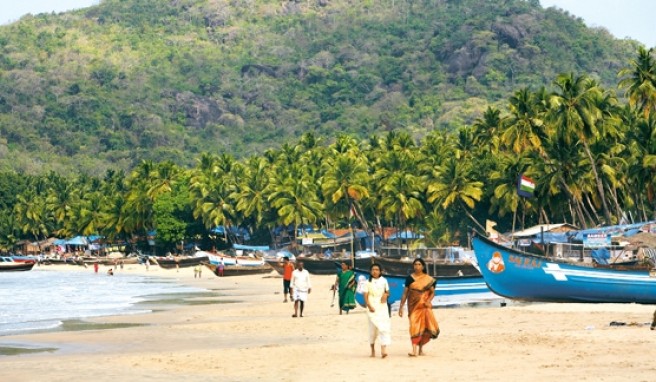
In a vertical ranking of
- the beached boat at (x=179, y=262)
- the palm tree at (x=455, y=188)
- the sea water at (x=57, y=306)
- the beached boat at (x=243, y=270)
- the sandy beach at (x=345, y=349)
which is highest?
the palm tree at (x=455, y=188)

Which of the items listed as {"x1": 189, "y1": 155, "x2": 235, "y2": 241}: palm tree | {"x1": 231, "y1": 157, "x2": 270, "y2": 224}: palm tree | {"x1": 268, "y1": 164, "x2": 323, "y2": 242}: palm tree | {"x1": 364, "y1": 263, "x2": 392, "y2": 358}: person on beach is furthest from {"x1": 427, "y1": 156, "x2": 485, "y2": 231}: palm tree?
{"x1": 364, "y1": 263, "x2": 392, "y2": 358}: person on beach

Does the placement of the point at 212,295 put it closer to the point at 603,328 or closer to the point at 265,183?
the point at 603,328

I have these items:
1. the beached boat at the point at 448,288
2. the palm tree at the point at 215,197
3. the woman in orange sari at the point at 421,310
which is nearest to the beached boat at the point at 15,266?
the palm tree at the point at 215,197

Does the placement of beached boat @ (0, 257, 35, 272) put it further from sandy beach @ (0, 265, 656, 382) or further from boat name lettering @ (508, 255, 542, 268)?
boat name lettering @ (508, 255, 542, 268)

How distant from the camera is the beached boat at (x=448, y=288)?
106ft

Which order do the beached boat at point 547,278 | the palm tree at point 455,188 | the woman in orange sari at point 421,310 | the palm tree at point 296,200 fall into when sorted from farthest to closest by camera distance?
the palm tree at point 296,200, the palm tree at point 455,188, the beached boat at point 547,278, the woman in orange sari at point 421,310

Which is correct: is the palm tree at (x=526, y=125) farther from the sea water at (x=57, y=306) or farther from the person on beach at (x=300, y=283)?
the person on beach at (x=300, y=283)

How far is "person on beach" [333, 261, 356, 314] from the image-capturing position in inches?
1215

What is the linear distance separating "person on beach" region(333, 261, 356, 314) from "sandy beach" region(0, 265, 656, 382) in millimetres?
420

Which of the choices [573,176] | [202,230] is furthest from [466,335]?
[202,230]

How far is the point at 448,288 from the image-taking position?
3356 centimetres

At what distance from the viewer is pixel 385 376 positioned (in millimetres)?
17219

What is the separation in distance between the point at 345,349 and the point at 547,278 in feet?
41.0

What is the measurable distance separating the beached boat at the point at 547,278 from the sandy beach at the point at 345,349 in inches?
20.4
